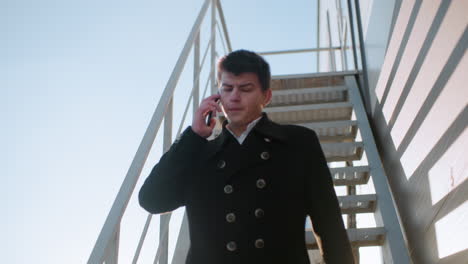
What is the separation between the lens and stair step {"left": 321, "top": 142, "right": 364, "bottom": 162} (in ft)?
9.37

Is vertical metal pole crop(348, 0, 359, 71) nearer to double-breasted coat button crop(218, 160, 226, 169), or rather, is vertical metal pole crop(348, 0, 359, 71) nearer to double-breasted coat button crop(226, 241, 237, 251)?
double-breasted coat button crop(218, 160, 226, 169)

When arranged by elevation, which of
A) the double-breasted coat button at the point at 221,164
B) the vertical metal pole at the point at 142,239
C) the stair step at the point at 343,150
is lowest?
the vertical metal pole at the point at 142,239

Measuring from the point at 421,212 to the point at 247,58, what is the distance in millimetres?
1248

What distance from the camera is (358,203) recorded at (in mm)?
2469

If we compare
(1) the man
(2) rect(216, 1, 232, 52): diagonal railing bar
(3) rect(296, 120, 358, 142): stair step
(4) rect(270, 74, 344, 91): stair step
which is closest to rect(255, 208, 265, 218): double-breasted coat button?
(1) the man

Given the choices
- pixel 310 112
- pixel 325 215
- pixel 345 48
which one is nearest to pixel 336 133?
pixel 310 112

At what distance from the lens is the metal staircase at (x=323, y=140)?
4.86ft

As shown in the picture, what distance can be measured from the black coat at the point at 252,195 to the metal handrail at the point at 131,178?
108 millimetres

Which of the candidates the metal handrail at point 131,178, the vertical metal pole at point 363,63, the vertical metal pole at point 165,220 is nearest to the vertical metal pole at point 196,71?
the metal handrail at point 131,178

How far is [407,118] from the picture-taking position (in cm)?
224

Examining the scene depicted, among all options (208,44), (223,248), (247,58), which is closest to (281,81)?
(208,44)

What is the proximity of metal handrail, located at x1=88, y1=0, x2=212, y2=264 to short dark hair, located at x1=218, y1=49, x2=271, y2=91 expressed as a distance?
44 cm

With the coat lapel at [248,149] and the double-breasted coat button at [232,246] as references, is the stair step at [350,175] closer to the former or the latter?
the coat lapel at [248,149]

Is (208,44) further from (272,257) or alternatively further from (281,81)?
(272,257)
